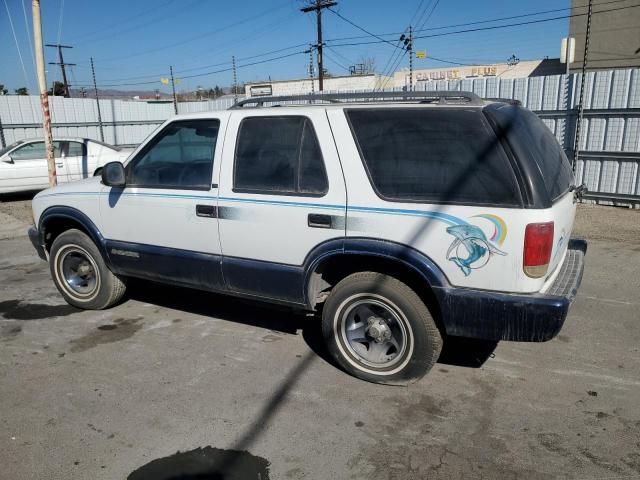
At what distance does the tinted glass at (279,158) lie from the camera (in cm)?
369

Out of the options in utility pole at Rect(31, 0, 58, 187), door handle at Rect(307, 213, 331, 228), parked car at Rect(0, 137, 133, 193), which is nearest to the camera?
door handle at Rect(307, 213, 331, 228)

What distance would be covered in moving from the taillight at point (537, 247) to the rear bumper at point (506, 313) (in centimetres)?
18

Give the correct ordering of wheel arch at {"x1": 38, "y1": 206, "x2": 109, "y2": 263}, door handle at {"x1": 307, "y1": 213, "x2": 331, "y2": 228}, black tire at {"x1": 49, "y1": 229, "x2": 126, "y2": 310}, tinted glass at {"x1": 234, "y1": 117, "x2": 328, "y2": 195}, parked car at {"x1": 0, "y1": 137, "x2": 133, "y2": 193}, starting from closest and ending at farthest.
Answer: door handle at {"x1": 307, "y1": 213, "x2": 331, "y2": 228} → tinted glass at {"x1": 234, "y1": 117, "x2": 328, "y2": 195} → wheel arch at {"x1": 38, "y1": 206, "x2": 109, "y2": 263} → black tire at {"x1": 49, "y1": 229, "x2": 126, "y2": 310} → parked car at {"x1": 0, "y1": 137, "x2": 133, "y2": 193}

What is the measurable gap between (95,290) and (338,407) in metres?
2.96

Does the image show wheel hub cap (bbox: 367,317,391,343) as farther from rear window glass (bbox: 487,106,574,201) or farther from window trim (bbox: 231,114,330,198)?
rear window glass (bbox: 487,106,574,201)

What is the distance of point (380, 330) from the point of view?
11.9 ft

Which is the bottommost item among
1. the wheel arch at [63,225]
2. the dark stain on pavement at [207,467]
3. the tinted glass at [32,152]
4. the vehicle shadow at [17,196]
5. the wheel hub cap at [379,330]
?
the dark stain on pavement at [207,467]

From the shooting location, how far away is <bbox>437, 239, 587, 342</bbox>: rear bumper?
310 centimetres

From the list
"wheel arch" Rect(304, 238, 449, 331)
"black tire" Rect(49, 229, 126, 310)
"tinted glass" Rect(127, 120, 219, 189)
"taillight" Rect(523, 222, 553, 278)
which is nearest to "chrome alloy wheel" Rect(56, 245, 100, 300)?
"black tire" Rect(49, 229, 126, 310)

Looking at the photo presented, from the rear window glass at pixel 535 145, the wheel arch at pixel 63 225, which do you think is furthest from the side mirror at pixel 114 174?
the rear window glass at pixel 535 145

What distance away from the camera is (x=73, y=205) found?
4.92m

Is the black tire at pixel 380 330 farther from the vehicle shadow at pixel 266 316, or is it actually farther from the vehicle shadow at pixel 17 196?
the vehicle shadow at pixel 17 196

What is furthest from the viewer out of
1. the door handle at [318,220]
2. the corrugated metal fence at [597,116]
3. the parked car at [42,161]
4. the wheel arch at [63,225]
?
the parked car at [42,161]

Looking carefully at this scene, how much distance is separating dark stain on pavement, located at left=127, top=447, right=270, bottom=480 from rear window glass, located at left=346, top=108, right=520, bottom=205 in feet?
5.88
